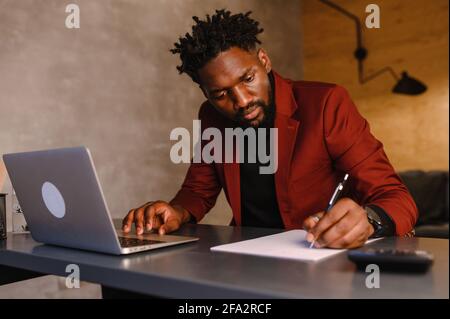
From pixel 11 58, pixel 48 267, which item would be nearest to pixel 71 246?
pixel 48 267

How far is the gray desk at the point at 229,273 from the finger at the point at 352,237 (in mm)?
40

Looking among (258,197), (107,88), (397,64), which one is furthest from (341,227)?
(397,64)

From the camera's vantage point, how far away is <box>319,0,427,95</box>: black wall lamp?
3.79 m

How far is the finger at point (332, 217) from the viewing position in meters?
0.86

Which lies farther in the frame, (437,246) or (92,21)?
(92,21)

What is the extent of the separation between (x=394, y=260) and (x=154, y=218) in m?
0.74

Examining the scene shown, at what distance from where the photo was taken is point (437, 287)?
62 cm

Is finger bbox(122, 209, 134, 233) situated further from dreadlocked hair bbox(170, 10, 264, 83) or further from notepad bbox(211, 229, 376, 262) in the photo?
dreadlocked hair bbox(170, 10, 264, 83)

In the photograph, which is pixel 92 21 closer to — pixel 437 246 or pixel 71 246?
pixel 71 246

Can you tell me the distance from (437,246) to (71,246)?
72cm

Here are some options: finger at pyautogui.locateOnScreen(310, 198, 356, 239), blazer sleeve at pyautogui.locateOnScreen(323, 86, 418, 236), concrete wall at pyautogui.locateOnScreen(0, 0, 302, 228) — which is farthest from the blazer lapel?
concrete wall at pyautogui.locateOnScreen(0, 0, 302, 228)

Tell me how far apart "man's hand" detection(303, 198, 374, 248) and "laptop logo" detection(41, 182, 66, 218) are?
0.49 metres

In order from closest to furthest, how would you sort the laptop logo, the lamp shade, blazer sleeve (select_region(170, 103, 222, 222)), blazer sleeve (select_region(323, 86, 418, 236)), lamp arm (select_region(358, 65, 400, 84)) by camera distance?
the laptop logo < blazer sleeve (select_region(323, 86, 418, 236)) < blazer sleeve (select_region(170, 103, 222, 222)) < the lamp shade < lamp arm (select_region(358, 65, 400, 84))
